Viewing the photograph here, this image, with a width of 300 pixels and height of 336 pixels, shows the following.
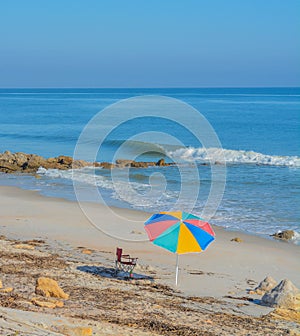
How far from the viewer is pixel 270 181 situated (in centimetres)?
2936

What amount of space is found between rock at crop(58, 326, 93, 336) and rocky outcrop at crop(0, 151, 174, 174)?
83.5 feet

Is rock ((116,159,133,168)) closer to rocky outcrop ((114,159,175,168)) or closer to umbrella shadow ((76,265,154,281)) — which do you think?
rocky outcrop ((114,159,175,168))

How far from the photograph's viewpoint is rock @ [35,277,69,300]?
32.8 ft

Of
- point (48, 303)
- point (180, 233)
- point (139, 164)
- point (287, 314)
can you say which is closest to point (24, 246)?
point (180, 233)

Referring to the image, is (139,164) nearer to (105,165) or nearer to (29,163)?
(105,165)

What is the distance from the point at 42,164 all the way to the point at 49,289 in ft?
80.3

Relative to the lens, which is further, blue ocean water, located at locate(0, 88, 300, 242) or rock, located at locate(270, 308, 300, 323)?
blue ocean water, located at locate(0, 88, 300, 242)

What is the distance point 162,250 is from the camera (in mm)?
15523

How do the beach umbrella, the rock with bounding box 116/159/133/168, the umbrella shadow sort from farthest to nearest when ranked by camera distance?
the rock with bounding box 116/159/133/168 → the umbrella shadow → the beach umbrella

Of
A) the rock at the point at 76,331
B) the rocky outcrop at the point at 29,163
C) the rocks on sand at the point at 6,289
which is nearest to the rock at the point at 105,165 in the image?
the rocky outcrop at the point at 29,163

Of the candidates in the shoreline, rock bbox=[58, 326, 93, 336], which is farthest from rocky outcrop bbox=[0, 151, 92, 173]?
rock bbox=[58, 326, 93, 336]

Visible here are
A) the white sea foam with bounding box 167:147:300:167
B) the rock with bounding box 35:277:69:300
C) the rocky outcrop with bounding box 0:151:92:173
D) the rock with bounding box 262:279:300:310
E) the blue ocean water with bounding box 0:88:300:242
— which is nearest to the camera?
the rock with bounding box 35:277:69:300

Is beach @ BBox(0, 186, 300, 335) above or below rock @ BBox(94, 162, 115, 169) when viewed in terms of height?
below

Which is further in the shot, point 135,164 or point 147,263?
point 135,164
